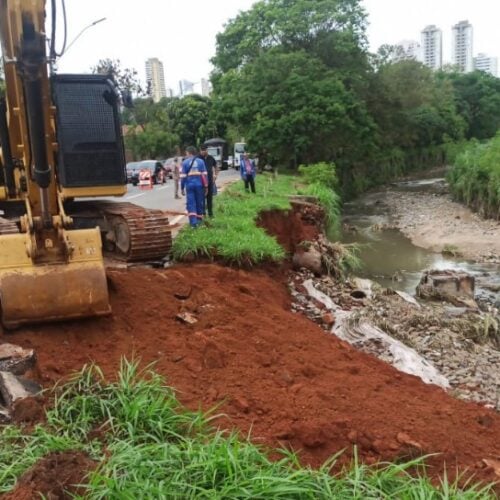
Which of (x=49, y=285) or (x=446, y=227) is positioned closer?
(x=49, y=285)

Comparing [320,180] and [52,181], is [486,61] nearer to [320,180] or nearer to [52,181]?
[320,180]

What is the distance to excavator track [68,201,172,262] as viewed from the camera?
8069 mm

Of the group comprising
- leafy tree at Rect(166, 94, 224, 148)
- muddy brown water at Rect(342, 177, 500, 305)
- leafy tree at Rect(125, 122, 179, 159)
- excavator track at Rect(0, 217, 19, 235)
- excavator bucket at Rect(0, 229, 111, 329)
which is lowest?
muddy brown water at Rect(342, 177, 500, 305)

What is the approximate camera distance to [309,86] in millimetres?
29922

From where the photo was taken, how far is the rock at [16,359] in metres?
4.86

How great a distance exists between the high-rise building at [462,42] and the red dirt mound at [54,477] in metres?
139

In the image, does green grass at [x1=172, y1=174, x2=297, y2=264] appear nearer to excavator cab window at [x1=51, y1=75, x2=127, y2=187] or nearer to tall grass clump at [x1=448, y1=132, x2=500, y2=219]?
excavator cab window at [x1=51, y1=75, x2=127, y2=187]

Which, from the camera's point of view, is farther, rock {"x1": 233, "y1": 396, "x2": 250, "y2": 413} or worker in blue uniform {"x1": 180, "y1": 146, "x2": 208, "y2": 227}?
worker in blue uniform {"x1": 180, "y1": 146, "x2": 208, "y2": 227}

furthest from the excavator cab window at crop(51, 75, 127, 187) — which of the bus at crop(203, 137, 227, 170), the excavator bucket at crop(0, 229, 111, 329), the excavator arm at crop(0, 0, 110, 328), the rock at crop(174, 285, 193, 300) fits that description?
the bus at crop(203, 137, 227, 170)

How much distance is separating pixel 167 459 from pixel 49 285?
2.51 metres

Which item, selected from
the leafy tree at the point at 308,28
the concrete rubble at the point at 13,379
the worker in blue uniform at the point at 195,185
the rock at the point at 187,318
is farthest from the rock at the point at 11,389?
the leafy tree at the point at 308,28

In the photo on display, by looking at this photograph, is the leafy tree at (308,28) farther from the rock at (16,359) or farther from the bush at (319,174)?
the rock at (16,359)

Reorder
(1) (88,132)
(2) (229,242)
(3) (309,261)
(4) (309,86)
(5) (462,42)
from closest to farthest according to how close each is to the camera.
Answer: (1) (88,132) < (2) (229,242) < (3) (309,261) < (4) (309,86) < (5) (462,42)

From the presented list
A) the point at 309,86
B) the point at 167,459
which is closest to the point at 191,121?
the point at 309,86
